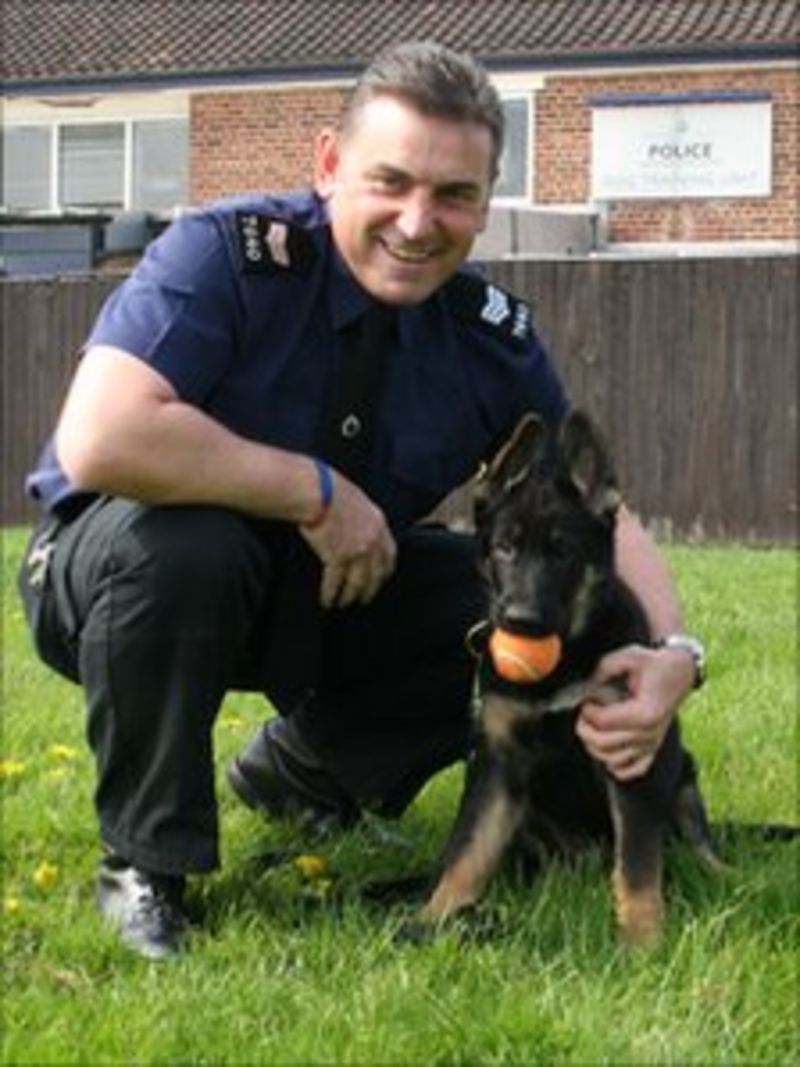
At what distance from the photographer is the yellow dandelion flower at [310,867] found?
4047mm

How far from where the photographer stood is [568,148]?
24047 millimetres

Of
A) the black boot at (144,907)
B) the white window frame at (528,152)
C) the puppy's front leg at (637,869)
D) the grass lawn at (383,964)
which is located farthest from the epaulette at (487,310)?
the white window frame at (528,152)

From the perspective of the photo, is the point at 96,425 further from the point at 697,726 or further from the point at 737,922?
the point at 697,726

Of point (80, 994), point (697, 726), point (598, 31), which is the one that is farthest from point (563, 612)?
point (598, 31)

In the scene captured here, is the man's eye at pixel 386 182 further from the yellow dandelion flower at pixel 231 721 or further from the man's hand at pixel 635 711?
the yellow dandelion flower at pixel 231 721

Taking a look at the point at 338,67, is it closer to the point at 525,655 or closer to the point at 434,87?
the point at 434,87

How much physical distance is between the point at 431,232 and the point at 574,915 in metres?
1.31

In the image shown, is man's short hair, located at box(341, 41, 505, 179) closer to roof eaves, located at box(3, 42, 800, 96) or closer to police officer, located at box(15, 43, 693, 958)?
police officer, located at box(15, 43, 693, 958)

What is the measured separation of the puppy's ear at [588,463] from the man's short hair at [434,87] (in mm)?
553

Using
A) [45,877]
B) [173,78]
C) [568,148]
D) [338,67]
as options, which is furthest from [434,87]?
[173,78]

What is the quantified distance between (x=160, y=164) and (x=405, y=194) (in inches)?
917

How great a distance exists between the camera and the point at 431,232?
144 inches

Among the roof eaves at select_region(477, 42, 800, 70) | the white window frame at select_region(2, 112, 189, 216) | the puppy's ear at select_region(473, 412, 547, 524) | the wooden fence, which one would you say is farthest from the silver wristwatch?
the white window frame at select_region(2, 112, 189, 216)

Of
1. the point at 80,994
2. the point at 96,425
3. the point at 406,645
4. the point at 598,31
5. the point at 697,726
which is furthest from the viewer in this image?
the point at 598,31
